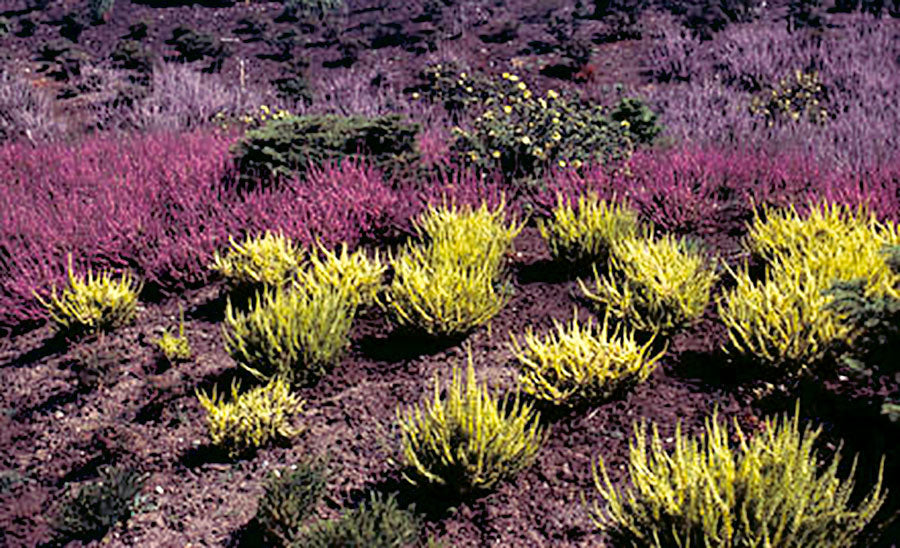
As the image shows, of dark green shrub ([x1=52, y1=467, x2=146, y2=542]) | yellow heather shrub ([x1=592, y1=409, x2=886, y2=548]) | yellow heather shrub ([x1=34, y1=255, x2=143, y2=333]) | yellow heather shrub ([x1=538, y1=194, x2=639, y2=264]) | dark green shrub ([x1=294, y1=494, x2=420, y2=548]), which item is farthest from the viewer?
yellow heather shrub ([x1=538, y1=194, x2=639, y2=264])

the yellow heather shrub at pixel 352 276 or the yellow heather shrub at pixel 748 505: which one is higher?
the yellow heather shrub at pixel 748 505


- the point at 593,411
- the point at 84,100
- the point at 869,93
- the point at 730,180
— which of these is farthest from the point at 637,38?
the point at 593,411

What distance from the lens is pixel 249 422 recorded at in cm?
385

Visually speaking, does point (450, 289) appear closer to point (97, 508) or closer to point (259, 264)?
point (259, 264)

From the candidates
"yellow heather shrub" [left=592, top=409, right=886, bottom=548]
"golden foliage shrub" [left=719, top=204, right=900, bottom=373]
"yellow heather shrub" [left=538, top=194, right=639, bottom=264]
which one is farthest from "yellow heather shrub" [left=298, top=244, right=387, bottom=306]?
"yellow heather shrub" [left=592, top=409, right=886, bottom=548]

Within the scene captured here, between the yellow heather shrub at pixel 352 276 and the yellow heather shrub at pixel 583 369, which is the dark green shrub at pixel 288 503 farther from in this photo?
the yellow heather shrub at pixel 352 276

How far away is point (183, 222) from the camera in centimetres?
666

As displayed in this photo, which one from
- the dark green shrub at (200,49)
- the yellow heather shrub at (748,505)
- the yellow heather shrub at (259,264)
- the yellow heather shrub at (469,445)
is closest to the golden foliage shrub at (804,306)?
the yellow heather shrub at (748,505)

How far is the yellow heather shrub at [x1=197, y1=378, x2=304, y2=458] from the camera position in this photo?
3.85 metres

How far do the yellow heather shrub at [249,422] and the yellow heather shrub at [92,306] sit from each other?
1.72m

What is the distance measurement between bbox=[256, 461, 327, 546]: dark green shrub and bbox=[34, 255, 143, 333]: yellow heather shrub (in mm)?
2471

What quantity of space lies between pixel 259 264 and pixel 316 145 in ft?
8.45

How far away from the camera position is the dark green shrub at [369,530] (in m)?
2.97

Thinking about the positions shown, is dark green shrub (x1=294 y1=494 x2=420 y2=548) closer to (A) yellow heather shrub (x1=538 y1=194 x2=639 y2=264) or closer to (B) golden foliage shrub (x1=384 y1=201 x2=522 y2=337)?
(B) golden foliage shrub (x1=384 y1=201 x2=522 y2=337)
